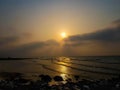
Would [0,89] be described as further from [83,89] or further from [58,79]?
[58,79]

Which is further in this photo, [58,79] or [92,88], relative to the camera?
[58,79]

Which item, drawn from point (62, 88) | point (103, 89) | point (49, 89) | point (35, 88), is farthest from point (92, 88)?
point (35, 88)

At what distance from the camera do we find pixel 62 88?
1956 centimetres

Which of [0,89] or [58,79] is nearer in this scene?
[0,89]

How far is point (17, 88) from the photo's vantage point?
64.8 ft

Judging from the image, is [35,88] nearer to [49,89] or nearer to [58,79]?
[49,89]

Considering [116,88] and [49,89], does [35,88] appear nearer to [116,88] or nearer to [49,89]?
[49,89]

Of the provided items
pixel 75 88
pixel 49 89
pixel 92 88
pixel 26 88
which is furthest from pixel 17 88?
pixel 92 88

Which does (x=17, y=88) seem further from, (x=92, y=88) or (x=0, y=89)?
(x=92, y=88)

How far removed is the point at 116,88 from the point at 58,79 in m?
10.2

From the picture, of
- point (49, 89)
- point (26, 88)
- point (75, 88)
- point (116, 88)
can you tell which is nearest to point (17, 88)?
point (26, 88)

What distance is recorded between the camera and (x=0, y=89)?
763 inches

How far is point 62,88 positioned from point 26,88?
328 cm

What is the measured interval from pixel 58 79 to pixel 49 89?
9424 mm
